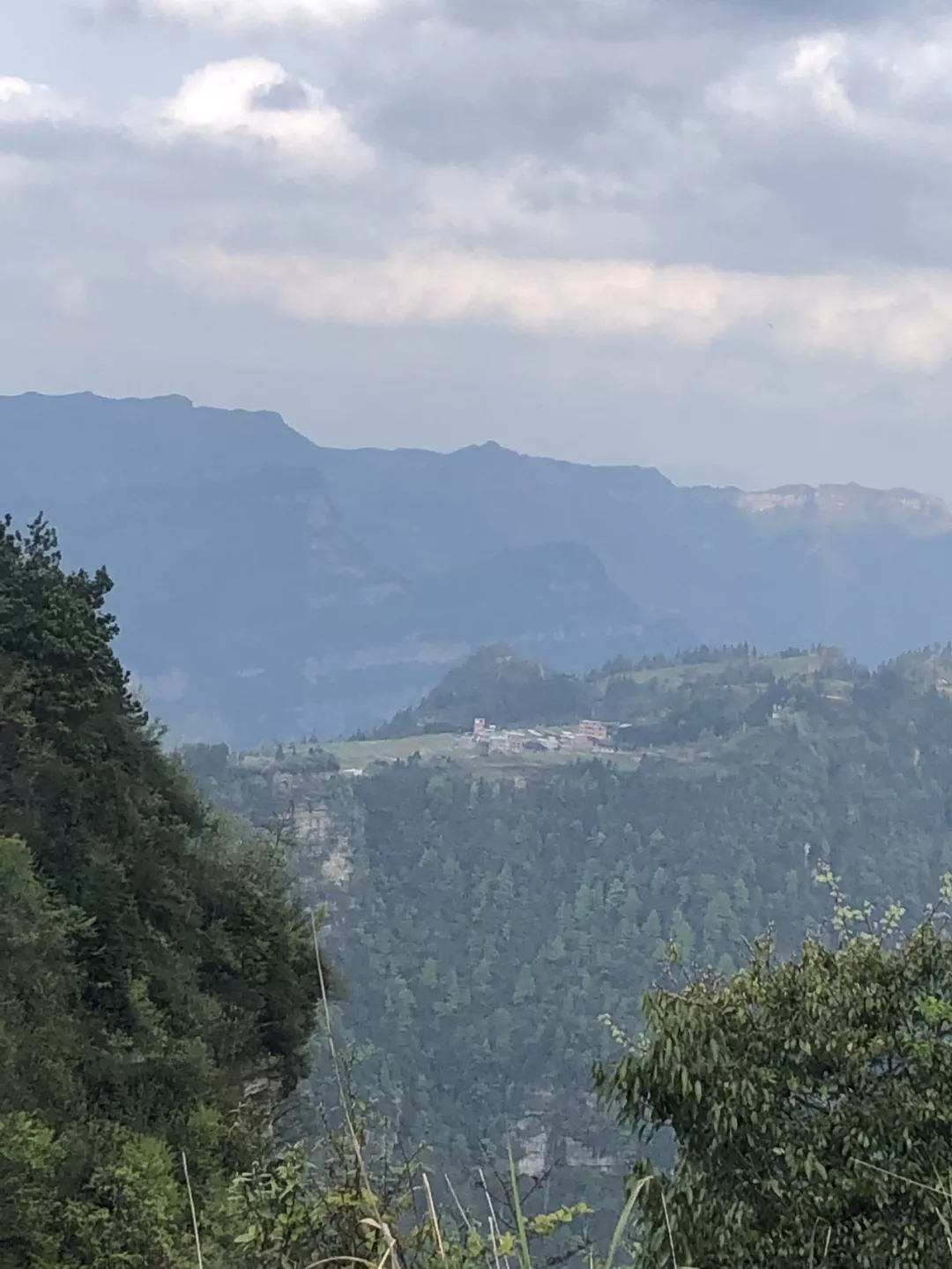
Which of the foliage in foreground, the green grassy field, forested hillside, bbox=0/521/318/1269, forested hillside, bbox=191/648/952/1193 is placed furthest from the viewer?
the green grassy field

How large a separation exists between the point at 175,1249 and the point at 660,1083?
4.29 metres

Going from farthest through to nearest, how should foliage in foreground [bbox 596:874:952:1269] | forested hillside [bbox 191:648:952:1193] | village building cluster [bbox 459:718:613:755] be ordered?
village building cluster [bbox 459:718:613:755] → forested hillside [bbox 191:648:952:1193] → foliage in foreground [bbox 596:874:952:1269]

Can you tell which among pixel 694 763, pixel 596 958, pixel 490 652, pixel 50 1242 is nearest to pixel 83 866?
pixel 50 1242

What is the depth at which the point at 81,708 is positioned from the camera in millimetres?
15664

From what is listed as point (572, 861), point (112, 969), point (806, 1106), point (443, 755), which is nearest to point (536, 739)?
point (443, 755)

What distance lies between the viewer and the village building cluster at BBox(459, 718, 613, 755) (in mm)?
139375

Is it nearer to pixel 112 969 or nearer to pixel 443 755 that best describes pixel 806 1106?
pixel 112 969

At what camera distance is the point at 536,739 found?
143750 millimetres

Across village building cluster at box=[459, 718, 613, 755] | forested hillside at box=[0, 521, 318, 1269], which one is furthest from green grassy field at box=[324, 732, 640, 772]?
forested hillside at box=[0, 521, 318, 1269]

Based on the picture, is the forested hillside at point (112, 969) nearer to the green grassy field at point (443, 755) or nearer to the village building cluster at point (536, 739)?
the green grassy field at point (443, 755)

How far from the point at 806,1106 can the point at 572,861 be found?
103745mm

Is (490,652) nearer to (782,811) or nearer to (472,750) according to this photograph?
(472,750)

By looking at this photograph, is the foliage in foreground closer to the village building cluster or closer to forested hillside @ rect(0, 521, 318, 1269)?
forested hillside @ rect(0, 521, 318, 1269)

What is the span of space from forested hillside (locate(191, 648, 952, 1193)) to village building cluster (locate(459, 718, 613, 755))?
541cm
